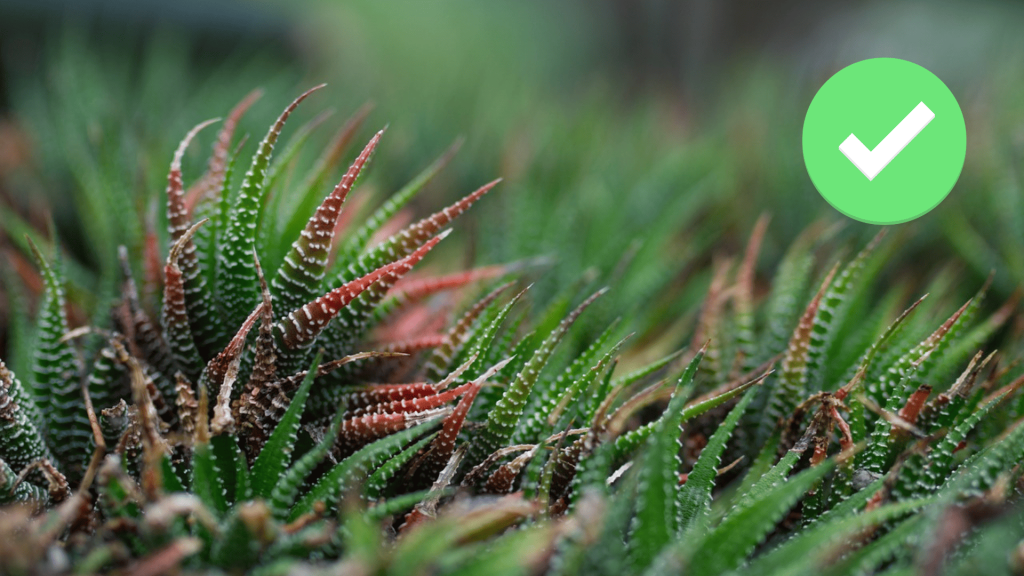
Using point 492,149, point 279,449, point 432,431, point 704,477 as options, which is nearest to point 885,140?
point 704,477

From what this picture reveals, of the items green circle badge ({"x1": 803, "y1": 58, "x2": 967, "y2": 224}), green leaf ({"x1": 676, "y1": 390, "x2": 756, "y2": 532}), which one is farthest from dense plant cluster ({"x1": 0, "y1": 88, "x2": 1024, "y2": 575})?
green circle badge ({"x1": 803, "y1": 58, "x2": 967, "y2": 224})

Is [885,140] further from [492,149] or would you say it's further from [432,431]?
[492,149]

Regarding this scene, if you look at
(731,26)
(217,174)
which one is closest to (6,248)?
(217,174)

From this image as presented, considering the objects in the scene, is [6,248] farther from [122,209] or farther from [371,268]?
[371,268]

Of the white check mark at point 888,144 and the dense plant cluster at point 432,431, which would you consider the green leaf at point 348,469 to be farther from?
the white check mark at point 888,144

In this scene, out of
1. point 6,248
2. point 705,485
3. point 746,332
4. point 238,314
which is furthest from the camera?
point 6,248

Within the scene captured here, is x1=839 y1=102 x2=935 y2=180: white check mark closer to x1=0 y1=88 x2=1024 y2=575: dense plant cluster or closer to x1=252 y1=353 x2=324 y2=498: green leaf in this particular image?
x1=0 y1=88 x2=1024 y2=575: dense plant cluster
